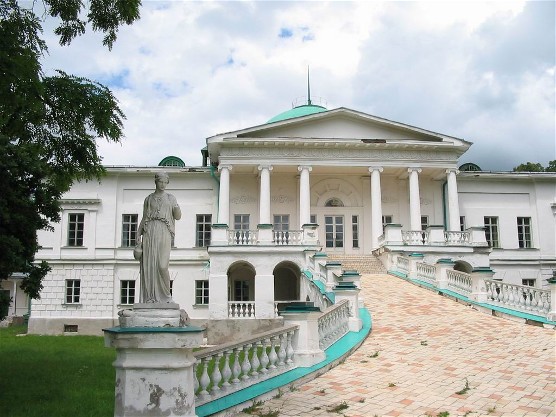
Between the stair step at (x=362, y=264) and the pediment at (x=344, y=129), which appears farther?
the pediment at (x=344, y=129)

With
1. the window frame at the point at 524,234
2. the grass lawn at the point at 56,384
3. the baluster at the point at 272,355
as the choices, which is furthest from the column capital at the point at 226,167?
the baluster at the point at 272,355

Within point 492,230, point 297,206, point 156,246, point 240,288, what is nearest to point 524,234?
point 492,230

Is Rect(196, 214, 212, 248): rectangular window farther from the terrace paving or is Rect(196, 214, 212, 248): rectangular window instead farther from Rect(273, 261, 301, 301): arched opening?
the terrace paving

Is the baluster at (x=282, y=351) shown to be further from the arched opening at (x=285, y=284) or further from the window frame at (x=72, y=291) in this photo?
the window frame at (x=72, y=291)

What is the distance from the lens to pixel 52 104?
7441 mm

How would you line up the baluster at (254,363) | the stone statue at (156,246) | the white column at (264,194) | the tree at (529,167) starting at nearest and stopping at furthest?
the stone statue at (156,246) < the baluster at (254,363) < the white column at (264,194) < the tree at (529,167)

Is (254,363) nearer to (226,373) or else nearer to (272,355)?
(272,355)

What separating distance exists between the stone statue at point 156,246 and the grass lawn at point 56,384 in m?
3.22

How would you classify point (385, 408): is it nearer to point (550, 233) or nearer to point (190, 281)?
point (190, 281)

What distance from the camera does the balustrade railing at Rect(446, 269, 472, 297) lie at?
16.5 metres

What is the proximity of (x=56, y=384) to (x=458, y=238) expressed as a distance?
19137 millimetres

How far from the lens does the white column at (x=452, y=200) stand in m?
26.7

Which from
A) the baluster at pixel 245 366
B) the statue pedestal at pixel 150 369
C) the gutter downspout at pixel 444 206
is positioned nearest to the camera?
the statue pedestal at pixel 150 369

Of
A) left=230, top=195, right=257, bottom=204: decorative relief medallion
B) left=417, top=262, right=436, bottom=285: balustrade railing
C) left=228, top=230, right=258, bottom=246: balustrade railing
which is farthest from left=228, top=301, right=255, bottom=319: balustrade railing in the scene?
left=230, top=195, right=257, bottom=204: decorative relief medallion
